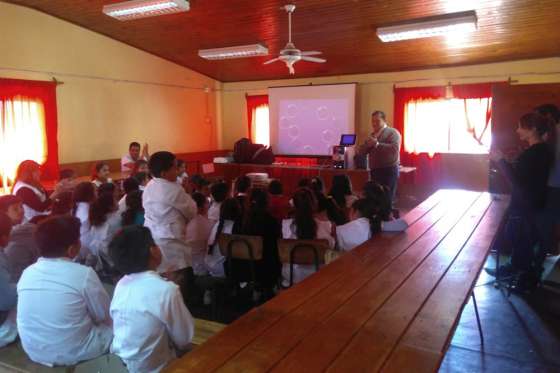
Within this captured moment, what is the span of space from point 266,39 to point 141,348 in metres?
5.46

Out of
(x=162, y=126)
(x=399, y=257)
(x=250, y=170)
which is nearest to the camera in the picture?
(x=399, y=257)

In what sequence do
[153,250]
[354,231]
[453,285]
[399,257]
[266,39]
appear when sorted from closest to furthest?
[153,250]
[453,285]
[399,257]
[354,231]
[266,39]

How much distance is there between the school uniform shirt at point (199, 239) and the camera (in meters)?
3.29

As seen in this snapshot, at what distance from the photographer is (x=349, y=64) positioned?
7328 millimetres

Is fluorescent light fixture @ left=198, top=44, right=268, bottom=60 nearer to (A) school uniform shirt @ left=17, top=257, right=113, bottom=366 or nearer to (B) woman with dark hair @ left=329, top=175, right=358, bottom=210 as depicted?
(B) woman with dark hair @ left=329, top=175, right=358, bottom=210

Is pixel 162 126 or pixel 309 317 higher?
pixel 162 126

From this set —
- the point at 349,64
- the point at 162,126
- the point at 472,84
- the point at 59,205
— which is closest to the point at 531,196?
the point at 59,205

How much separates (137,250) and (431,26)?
4.48m

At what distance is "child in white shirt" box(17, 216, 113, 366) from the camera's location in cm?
174

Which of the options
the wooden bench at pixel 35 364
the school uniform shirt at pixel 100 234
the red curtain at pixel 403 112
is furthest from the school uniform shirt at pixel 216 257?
the red curtain at pixel 403 112

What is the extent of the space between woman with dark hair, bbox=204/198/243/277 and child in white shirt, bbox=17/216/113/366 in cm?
141

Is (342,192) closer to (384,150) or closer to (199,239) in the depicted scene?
(199,239)

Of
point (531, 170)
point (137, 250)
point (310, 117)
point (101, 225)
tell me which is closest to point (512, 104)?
point (531, 170)

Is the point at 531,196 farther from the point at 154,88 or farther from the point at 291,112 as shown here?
the point at 154,88
